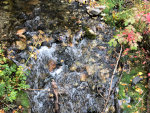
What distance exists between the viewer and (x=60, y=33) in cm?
462

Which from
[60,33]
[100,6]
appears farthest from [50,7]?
→ [100,6]

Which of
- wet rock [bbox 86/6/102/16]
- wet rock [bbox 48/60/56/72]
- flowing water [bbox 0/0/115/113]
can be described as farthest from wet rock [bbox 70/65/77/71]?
wet rock [bbox 86/6/102/16]

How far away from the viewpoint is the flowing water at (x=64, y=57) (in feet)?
10.1

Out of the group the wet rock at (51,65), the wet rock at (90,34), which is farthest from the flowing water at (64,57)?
the wet rock at (90,34)

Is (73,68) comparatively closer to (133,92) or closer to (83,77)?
(83,77)

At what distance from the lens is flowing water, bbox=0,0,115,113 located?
10.1 ft

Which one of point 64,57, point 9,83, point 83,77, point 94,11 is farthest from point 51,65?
point 94,11

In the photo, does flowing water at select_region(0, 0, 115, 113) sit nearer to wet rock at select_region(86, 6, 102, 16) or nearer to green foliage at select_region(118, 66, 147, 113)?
wet rock at select_region(86, 6, 102, 16)

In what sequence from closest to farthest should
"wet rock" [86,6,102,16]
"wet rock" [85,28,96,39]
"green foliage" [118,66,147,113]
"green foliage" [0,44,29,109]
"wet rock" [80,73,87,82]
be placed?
"green foliage" [0,44,29,109]
"green foliage" [118,66,147,113]
"wet rock" [80,73,87,82]
"wet rock" [85,28,96,39]
"wet rock" [86,6,102,16]

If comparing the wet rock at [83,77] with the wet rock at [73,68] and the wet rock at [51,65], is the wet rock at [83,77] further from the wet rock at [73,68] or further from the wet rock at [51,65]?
the wet rock at [51,65]

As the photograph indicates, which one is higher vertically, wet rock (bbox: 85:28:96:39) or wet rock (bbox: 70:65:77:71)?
wet rock (bbox: 85:28:96:39)

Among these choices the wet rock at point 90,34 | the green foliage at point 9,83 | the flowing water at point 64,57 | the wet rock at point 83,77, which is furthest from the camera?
the wet rock at point 90,34

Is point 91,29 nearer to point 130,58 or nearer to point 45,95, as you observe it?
point 130,58

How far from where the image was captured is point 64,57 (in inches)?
157
